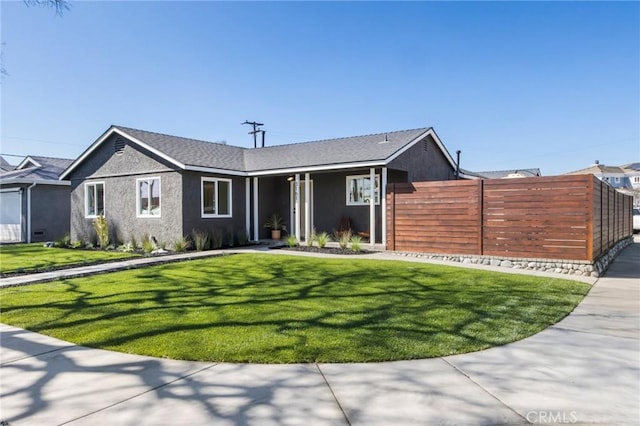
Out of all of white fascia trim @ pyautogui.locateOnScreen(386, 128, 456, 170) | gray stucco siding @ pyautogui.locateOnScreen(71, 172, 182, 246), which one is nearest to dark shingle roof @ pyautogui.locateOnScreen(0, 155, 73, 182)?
gray stucco siding @ pyautogui.locateOnScreen(71, 172, 182, 246)

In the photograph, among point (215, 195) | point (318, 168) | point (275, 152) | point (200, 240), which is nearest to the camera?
point (200, 240)

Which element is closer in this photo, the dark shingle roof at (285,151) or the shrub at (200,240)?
the shrub at (200,240)

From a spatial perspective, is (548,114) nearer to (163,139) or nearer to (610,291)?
(610,291)

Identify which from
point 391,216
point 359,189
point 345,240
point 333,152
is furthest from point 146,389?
point 333,152

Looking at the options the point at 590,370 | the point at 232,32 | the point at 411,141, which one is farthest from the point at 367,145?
the point at 590,370

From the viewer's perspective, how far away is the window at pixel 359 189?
1522cm

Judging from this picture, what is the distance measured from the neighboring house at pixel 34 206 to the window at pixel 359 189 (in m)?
14.4

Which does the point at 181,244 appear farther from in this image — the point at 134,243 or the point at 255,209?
the point at 255,209

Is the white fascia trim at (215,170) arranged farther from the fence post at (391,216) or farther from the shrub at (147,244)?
the fence post at (391,216)

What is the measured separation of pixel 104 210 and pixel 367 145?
11.4 meters

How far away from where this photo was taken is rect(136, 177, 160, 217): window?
1477 cm

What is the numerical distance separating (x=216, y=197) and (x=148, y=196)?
104 inches

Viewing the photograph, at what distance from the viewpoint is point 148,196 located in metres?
15.1

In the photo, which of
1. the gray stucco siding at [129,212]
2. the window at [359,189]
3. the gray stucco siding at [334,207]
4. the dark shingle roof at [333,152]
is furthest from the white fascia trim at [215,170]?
the window at [359,189]
